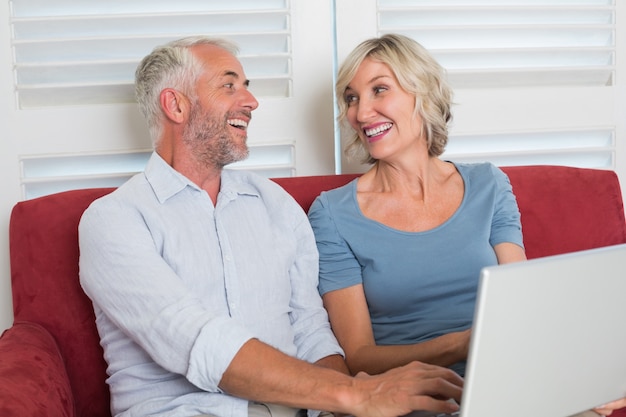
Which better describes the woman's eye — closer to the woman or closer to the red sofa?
the woman

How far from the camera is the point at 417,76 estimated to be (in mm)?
1761

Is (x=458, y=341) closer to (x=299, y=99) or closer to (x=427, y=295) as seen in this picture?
(x=427, y=295)

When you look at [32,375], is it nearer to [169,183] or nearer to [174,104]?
[169,183]

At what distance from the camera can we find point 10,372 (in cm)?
132

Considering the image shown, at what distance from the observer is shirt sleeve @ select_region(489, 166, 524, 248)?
5.70 feet

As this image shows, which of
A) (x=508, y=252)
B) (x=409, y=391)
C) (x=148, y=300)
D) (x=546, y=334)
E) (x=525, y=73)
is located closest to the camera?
(x=546, y=334)

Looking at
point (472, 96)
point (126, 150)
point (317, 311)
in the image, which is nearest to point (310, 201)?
point (317, 311)

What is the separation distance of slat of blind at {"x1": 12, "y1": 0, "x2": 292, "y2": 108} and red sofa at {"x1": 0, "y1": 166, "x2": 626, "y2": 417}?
0.36 meters

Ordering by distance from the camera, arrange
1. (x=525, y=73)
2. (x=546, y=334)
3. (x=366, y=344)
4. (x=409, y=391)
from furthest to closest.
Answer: (x=525, y=73) < (x=366, y=344) < (x=409, y=391) < (x=546, y=334)

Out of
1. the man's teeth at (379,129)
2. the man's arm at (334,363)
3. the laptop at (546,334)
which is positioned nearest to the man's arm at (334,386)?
the laptop at (546,334)

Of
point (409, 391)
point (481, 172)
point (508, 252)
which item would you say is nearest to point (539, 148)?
point (481, 172)

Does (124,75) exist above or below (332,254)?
above

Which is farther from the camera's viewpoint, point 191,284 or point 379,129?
point 379,129

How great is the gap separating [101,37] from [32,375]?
93cm
